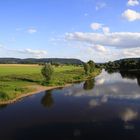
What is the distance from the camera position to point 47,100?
172 ft

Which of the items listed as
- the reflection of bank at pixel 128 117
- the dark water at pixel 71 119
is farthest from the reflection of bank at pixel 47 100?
the reflection of bank at pixel 128 117

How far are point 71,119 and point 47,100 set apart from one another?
54.7ft

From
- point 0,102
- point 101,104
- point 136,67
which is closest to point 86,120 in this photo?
point 101,104

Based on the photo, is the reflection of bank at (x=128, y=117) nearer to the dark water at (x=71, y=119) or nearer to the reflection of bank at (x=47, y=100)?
the dark water at (x=71, y=119)

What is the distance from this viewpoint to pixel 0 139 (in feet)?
91.4

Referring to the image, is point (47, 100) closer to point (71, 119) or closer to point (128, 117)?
point (71, 119)

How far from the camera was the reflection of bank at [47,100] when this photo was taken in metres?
47.2

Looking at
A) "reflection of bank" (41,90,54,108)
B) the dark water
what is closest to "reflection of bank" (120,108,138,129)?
the dark water

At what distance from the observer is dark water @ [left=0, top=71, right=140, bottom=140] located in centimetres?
2950

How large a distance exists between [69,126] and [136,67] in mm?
157143

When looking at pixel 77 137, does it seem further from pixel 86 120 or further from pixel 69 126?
pixel 86 120

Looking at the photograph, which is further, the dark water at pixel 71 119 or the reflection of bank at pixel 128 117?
the reflection of bank at pixel 128 117

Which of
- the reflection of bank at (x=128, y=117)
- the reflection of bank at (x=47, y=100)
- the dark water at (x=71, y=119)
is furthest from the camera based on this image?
the reflection of bank at (x=47, y=100)

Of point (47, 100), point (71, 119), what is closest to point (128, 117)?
point (71, 119)
